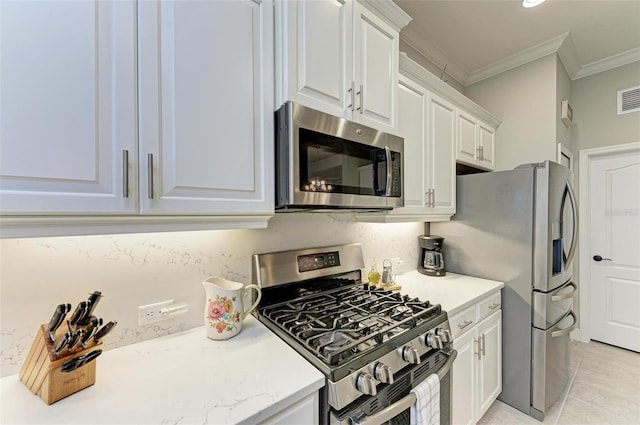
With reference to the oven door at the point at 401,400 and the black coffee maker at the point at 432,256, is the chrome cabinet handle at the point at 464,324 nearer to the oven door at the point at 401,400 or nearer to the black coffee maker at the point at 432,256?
the oven door at the point at 401,400

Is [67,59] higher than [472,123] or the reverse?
the reverse

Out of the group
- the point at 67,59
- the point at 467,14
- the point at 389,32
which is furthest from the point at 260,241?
the point at 467,14

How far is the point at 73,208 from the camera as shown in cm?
72

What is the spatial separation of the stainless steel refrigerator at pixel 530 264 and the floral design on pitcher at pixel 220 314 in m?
1.93

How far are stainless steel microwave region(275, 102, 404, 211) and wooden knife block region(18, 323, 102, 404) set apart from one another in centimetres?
80

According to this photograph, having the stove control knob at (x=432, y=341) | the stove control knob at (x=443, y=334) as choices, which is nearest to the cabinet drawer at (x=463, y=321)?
the stove control knob at (x=443, y=334)

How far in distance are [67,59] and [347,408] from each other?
1322 mm

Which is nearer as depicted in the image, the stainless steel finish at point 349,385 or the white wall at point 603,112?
the stainless steel finish at point 349,385

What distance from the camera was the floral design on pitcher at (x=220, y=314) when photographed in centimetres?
109

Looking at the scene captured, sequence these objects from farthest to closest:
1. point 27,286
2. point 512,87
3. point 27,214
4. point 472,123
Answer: point 512,87 < point 472,123 < point 27,286 < point 27,214

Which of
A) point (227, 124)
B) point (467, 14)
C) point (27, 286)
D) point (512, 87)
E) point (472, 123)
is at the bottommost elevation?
point (27, 286)

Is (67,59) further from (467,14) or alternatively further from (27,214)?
(467,14)

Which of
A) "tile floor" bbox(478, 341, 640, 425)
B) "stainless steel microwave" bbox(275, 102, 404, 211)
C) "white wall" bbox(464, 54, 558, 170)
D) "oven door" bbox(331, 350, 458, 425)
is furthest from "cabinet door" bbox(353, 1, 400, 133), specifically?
"tile floor" bbox(478, 341, 640, 425)

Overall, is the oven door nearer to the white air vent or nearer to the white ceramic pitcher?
the white ceramic pitcher
